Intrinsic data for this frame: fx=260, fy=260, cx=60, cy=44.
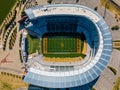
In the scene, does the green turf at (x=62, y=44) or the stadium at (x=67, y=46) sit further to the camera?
the green turf at (x=62, y=44)

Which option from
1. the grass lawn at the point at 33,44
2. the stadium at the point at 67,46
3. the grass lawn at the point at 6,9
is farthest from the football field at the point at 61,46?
the grass lawn at the point at 6,9

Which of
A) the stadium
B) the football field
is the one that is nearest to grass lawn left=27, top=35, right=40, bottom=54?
the stadium

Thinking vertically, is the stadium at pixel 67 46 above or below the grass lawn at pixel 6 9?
below

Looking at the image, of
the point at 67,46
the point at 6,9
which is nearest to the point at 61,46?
the point at 67,46

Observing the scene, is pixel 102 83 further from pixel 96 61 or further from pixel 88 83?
pixel 96 61

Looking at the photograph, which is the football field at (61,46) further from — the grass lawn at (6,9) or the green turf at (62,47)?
the grass lawn at (6,9)

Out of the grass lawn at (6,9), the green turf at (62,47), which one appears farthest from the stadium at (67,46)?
the grass lawn at (6,9)

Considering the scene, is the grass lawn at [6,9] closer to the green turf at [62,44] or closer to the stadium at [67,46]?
the stadium at [67,46]

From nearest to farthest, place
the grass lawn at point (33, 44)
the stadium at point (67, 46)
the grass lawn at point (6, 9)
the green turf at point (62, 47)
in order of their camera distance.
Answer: the stadium at point (67, 46) → the grass lawn at point (33, 44) → the green turf at point (62, 47) → the grass lawn at point (6, 9)

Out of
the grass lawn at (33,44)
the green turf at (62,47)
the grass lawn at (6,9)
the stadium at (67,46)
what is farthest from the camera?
the grass lawn at (6,9)
